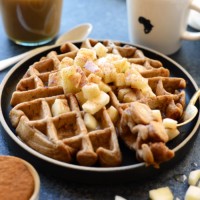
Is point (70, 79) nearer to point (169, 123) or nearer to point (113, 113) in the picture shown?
point (113, 113)

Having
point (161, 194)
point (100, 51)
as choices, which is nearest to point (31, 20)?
point (100, 51)

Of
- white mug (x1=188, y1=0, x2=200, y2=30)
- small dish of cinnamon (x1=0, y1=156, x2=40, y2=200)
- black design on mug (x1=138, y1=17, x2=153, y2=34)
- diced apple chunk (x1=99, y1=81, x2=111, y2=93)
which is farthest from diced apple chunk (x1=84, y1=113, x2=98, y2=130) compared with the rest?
white mug (x1=188, y1=0, x2=200, y2=30)

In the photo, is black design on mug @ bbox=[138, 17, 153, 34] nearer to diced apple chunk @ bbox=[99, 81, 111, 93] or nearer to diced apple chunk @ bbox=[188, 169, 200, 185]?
diced apple chunk @ bbox=[99, 81, 111, 93]

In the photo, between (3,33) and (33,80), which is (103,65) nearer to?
(33,80)

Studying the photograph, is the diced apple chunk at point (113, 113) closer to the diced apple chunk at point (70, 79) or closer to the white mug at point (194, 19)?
the diced apple chunk at point (70, 79)

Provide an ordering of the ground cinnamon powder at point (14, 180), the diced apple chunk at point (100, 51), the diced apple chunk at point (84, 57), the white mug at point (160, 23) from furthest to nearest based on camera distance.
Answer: the white mug at point (160, 23) → the diced apple chunk at point (100, 51) → the diced apple chunk at point (84, 57) → the ground cinnamon powder at point (14, 180)

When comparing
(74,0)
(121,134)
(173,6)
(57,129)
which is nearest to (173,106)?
(121,134)

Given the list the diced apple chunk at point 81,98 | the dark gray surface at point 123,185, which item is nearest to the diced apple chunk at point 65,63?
the diced apple chunk at point 81,98
